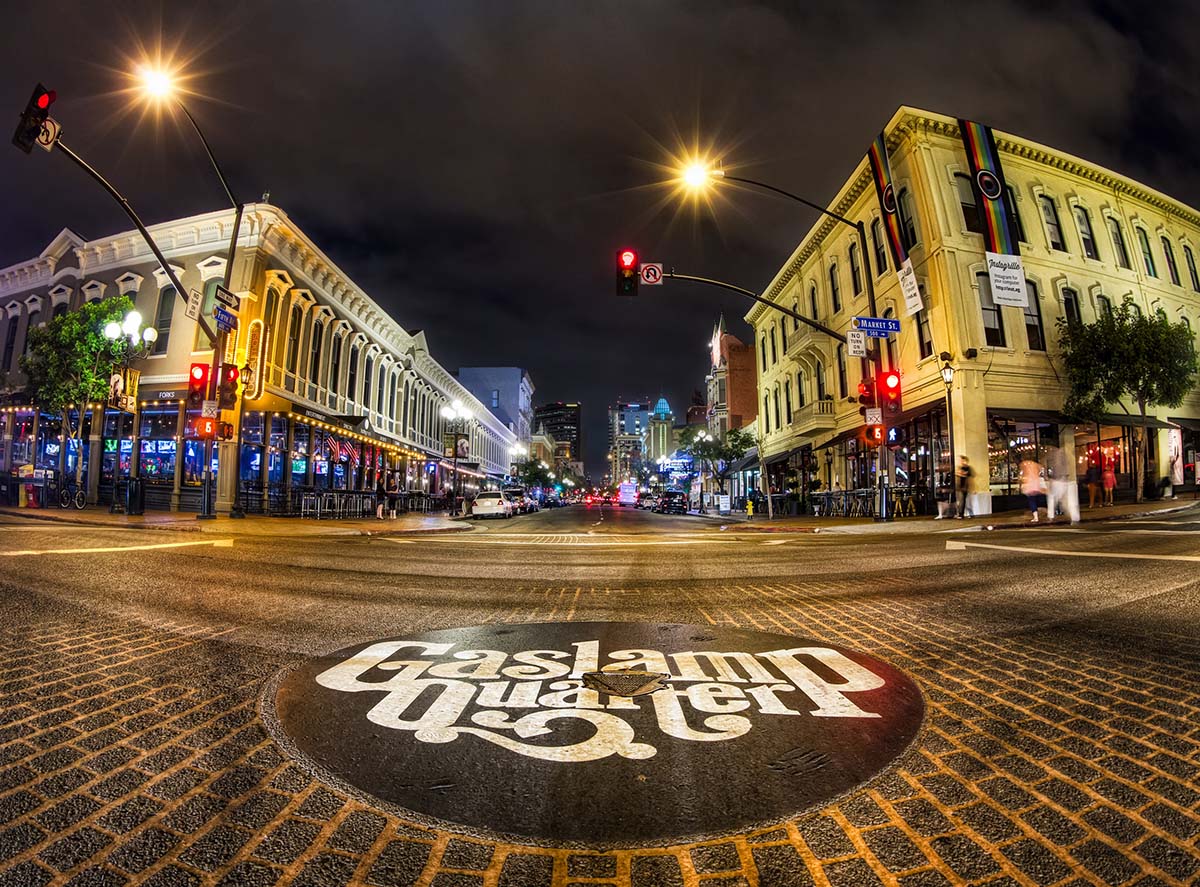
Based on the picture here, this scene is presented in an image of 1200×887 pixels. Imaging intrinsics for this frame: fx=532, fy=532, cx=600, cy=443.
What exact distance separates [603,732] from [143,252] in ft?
112

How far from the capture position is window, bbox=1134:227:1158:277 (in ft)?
87.5

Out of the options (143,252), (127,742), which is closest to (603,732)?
(127,742)

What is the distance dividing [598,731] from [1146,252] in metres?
38.7

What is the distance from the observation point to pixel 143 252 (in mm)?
25984

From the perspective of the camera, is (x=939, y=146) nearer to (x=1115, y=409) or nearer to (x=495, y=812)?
(x=1115, y=409)

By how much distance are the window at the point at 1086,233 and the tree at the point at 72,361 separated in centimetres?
4380

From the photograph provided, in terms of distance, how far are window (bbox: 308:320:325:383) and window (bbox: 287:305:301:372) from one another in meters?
1.22

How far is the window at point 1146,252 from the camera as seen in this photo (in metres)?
26.7

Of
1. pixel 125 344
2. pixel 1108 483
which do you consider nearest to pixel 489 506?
pixel 125 344

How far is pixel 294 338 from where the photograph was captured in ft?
87.2

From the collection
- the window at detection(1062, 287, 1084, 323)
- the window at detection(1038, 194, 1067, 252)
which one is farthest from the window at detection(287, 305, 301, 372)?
the window at detection(1038, 194, 1067, 252)

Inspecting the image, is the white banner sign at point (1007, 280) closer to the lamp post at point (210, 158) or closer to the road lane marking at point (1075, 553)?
the road lane marking at point (1075, 553)

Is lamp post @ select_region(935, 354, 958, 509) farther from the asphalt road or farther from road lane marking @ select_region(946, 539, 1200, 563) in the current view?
the asphalt road

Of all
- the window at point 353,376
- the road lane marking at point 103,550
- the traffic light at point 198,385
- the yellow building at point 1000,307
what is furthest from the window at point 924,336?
the window at point 353,376
